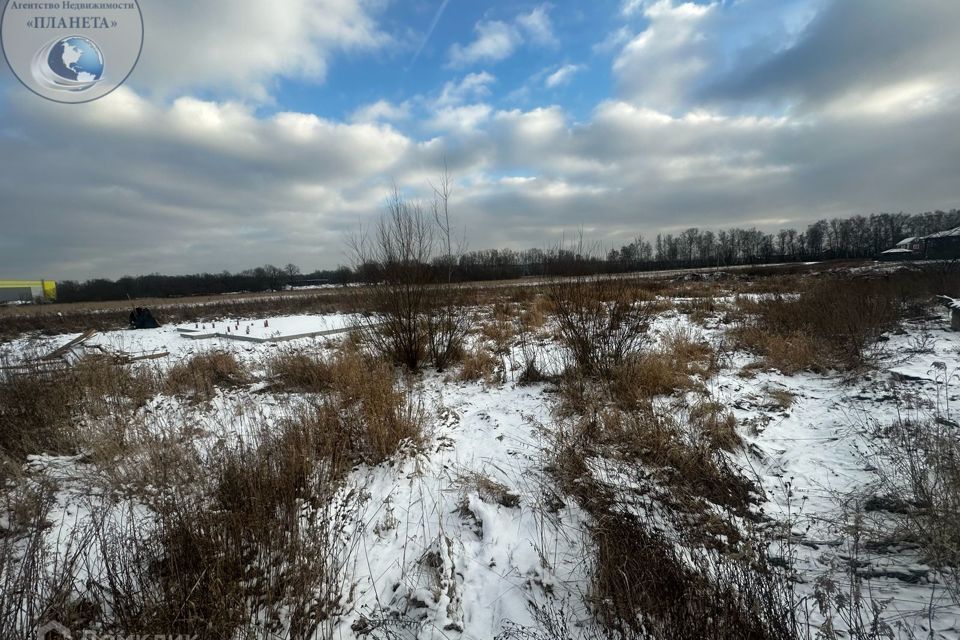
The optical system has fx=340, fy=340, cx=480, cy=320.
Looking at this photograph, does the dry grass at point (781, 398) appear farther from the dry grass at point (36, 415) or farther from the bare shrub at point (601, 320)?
the dry grass at point (36, 415)

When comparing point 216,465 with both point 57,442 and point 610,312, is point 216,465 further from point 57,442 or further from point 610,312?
point 610,312

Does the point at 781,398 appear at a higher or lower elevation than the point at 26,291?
lower

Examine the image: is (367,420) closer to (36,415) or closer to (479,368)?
(479,368)

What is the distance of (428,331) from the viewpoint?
253 inches

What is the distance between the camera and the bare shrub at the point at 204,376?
5.41m

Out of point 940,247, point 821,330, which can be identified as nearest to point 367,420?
point 821,330

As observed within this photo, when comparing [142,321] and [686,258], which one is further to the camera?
[686,258]

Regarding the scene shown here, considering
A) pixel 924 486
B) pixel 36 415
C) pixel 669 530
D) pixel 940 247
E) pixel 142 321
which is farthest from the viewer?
pixel 940 247

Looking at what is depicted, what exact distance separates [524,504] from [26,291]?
2889 inches

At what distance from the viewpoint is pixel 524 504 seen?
8.94 ft

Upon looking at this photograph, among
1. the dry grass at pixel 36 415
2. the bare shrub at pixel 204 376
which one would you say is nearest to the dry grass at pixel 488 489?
the dry grass at pixel 36 415

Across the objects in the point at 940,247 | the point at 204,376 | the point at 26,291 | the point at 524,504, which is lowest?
the point at 524,504

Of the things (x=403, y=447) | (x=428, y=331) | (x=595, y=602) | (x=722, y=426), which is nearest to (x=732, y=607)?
(x=595, y=602)

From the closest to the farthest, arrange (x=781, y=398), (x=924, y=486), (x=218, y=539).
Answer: (x=218, y=539), (x=924, y=486), (x=781, y=398)
